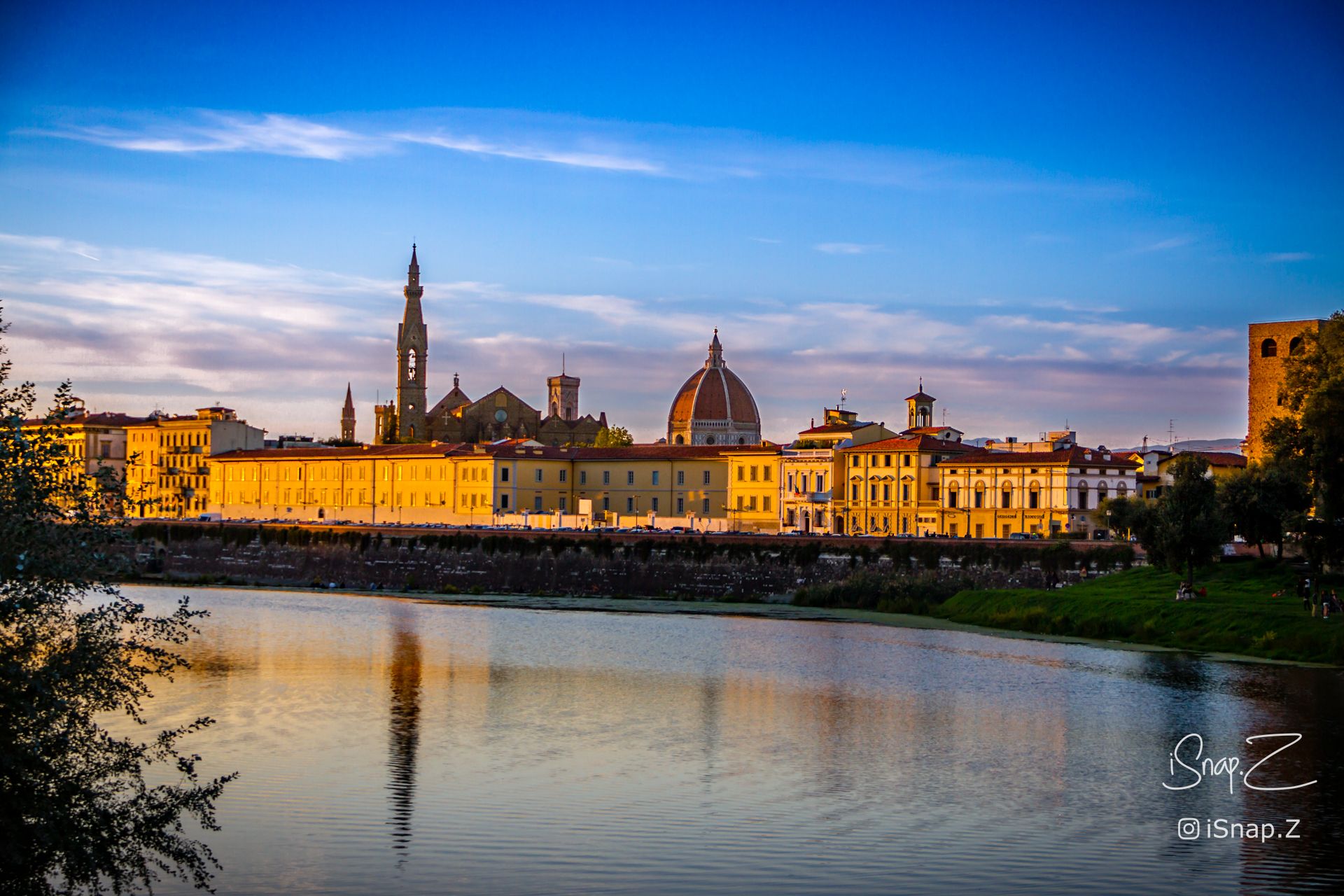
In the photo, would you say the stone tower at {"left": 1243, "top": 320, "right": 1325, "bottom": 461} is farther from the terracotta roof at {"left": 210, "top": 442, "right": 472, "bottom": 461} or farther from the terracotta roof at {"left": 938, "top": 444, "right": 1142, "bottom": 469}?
the terracotta roof at {"left": 210, "top": 442, "right": 472, "bottom": 461}

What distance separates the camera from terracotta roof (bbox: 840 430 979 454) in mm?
71250

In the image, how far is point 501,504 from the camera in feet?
274

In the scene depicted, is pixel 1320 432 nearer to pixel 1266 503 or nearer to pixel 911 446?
pixel 1266 503

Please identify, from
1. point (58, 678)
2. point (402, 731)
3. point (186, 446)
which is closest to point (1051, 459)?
point (402, 731)

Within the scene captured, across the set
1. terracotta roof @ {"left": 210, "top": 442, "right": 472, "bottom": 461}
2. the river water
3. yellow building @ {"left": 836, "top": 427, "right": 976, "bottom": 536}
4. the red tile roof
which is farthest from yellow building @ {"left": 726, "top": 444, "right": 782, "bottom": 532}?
the river water

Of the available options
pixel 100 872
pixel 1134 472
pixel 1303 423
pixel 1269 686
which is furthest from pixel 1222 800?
pixel 1134 472

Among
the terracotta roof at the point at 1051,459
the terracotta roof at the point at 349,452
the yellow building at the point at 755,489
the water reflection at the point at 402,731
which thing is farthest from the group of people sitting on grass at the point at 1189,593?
the terracotta roof at the point at 349,452

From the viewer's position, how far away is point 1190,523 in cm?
3884

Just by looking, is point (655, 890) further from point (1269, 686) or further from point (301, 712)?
point (1269, 686)

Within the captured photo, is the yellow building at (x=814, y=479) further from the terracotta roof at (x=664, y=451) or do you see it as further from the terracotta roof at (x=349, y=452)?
the terracotta roof at (x=349, y=452)

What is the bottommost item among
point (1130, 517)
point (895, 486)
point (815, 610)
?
point (815, 610)

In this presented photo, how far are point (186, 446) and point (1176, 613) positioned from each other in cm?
8416

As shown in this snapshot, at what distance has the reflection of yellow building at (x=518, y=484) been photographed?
81.5 metres

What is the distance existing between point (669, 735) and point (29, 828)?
11.9 meters
